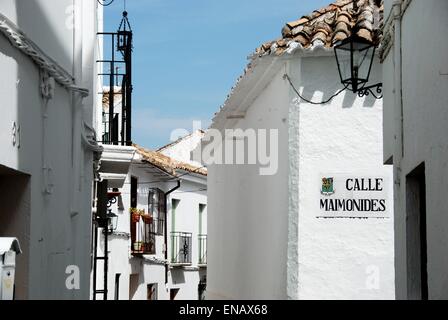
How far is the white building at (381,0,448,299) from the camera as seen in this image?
6652 mm

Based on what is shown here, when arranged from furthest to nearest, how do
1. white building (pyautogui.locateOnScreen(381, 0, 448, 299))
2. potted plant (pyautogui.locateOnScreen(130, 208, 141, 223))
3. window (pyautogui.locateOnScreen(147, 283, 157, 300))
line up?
window (pyautogui.locateOnScreen(147, 283, 157, 300))
potted plant (pyautogui.locateOnScreen(130, 208, 141, 223))
white building (pyautogui.locateOnScreen(381, 0, 448, 299))

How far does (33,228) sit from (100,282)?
14207 mm

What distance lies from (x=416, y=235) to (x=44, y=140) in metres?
3.25

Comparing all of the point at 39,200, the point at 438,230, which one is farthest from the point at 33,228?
the point at 438,230

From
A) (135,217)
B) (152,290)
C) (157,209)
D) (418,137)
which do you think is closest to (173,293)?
(152,290)

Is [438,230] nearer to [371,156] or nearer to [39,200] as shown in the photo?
[39,200]

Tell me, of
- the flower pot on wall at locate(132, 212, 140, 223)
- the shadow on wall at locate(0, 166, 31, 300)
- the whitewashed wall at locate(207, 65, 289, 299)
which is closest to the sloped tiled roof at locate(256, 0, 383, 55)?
the whitewashed wall at locate(207, 65, 289, 299)

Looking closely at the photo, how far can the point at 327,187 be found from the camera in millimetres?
12383

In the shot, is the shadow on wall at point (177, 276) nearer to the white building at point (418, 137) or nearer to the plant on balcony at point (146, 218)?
the plant on balcony at point (146, 218)

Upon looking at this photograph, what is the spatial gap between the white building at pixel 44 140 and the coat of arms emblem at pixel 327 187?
3118 millimetres

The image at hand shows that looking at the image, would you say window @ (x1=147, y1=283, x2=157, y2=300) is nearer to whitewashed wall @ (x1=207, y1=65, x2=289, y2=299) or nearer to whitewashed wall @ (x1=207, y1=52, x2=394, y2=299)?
whitewashed wall @ (x1=207, y1=65, x2=289, y2=299)

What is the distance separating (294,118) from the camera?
12547 millimetres

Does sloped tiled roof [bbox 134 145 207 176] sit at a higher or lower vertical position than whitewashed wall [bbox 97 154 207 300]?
higher

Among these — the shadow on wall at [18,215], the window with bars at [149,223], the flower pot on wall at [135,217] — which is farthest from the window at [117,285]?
the shadow on wall at [18,215]
